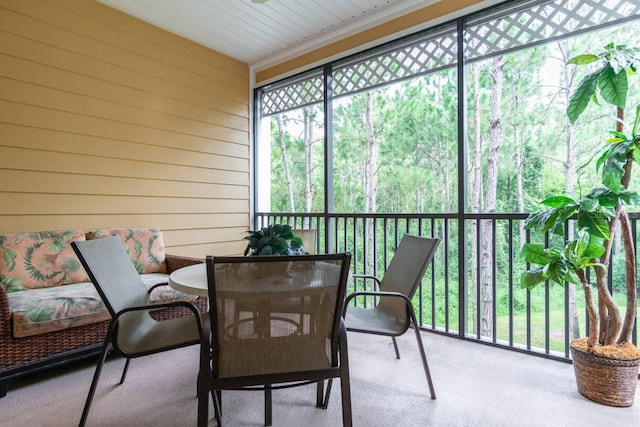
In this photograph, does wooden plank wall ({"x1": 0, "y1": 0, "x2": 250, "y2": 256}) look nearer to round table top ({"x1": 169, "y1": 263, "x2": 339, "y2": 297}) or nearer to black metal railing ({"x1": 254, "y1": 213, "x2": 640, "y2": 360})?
black metal railing ({"x1": 254, "y1": 213, "x2": 640, "y2": 360})

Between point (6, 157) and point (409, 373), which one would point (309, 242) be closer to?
point (409, 373)

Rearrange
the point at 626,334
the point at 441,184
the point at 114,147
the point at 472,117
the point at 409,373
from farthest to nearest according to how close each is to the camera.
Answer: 1. the point at 441,184
2. the point at 472,117
3. the point at 114,147
4. the point at 409,373
5. the point at 626,334

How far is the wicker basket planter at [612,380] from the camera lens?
71.9 inches

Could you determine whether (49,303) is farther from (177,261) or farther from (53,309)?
(177,261)

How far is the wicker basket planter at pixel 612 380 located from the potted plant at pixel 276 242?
1.71 meters

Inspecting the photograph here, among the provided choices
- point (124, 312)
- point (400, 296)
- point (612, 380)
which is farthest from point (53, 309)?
point (612, 380)

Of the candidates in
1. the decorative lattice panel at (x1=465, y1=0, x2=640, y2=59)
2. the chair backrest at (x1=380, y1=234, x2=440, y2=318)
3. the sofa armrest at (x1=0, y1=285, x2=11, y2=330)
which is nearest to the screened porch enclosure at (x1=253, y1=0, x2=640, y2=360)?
the decorative lattice panel at (x1=465, y1=0, x2=640, y2=59)

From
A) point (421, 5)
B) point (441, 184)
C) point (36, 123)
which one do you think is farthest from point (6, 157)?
point (441, 184)

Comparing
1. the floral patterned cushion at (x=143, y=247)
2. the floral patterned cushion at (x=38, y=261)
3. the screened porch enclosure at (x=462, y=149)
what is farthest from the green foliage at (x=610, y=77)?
the floral patterned cushion at (x=38, y=261)

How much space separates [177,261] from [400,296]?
215 cm

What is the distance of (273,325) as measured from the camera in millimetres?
1238

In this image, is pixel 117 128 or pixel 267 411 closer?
pixel 267 411

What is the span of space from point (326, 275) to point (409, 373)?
4.63 feet

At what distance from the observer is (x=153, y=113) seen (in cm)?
351
